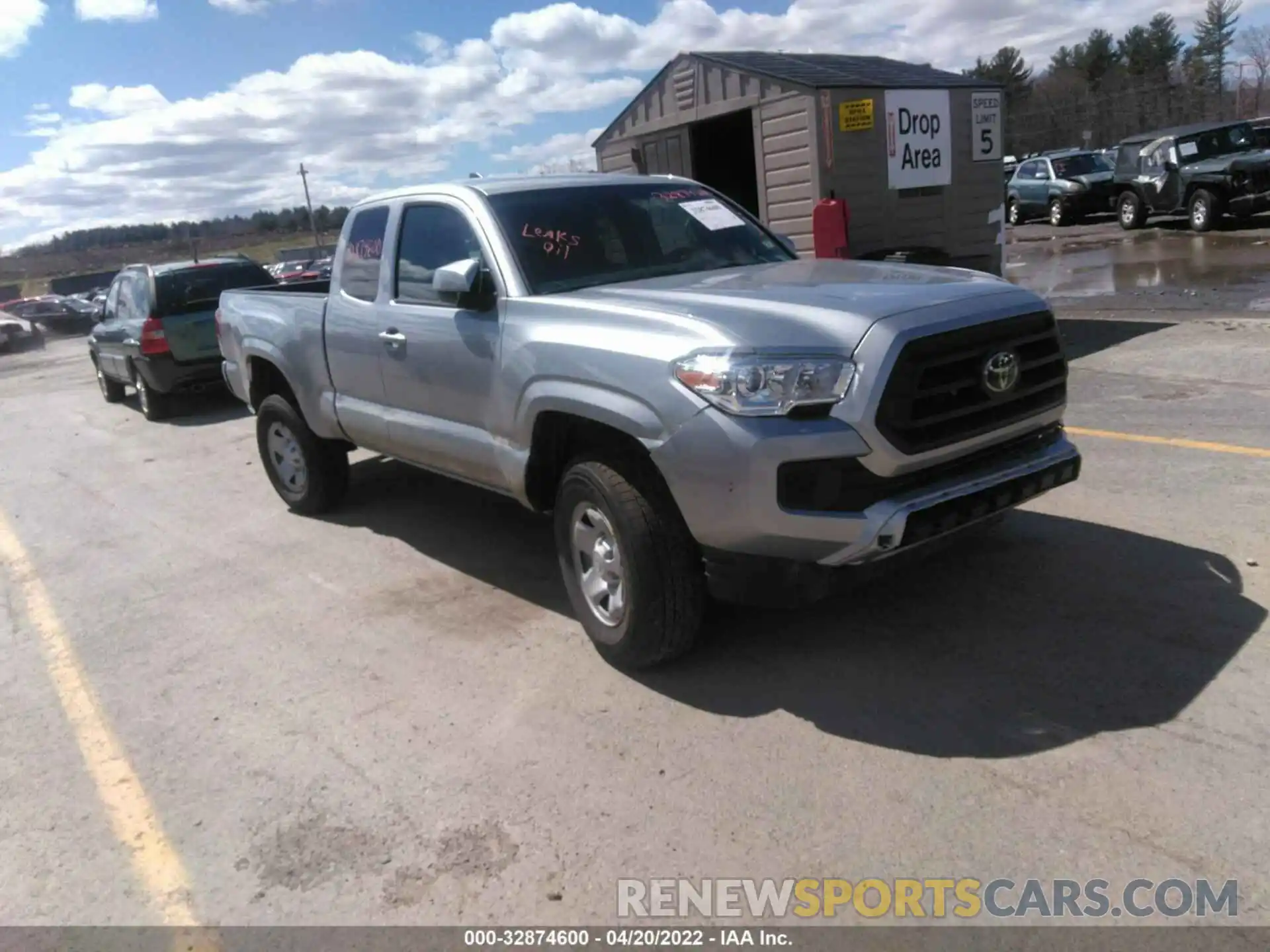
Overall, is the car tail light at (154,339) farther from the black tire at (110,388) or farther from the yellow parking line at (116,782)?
the yellow parking line at (116,782)

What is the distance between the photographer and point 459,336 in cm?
487

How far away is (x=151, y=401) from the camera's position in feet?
40.2

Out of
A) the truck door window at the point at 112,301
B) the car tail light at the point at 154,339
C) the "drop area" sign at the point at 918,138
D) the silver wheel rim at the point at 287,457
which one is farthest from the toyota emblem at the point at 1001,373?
the truck door window at the point at 112,301

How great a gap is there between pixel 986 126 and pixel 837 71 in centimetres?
170

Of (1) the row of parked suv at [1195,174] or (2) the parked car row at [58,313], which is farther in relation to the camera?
(2) the parked car row at [58,313]

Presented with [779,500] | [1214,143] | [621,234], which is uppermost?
[1214,143]

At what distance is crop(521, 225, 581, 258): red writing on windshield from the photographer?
4.88 metres

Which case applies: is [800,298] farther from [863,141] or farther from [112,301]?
[112,301]

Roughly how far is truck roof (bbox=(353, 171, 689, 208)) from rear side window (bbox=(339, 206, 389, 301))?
153mm

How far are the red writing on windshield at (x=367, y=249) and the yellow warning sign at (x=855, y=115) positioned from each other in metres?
6.02

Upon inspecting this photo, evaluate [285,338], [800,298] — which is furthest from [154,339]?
[800,298]

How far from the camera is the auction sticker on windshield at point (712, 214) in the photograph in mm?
5391

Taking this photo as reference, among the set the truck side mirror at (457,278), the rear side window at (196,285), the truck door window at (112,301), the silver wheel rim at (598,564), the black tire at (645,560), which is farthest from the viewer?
the truck door window at (112,301)

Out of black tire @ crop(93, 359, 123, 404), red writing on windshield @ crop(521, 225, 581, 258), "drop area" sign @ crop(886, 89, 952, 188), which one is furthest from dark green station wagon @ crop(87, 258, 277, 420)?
red writing on windshield @ crop(521, 225, 581, 258)
